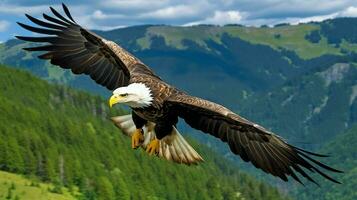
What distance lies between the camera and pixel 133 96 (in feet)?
51.4

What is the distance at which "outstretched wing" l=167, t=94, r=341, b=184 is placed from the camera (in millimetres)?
15333

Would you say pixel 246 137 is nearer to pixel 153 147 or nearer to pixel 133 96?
pixel 153 147

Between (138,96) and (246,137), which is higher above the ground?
(138,96)

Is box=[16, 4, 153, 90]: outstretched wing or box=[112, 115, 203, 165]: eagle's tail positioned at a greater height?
box=[16, 4, 153, 90]: outstretched wing

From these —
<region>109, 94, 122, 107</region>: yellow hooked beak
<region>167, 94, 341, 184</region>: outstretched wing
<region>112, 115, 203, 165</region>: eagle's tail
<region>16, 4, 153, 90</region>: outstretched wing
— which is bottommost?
<region>112, 115, 203, 165</region>: eagle's tail

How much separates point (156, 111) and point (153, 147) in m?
1.87

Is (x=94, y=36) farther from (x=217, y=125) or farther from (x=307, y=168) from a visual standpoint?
(x=307, y=168)

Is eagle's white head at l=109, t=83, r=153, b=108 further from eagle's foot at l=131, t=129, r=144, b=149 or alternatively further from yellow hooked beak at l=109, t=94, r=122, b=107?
eagle's foot at l=131, t=129, r=144, b=149

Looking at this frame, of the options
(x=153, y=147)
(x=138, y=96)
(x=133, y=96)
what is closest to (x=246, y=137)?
(x=153, y=147)

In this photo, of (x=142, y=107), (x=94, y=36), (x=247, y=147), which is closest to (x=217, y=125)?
(x=247, y=147)

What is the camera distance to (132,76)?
59.4 ft

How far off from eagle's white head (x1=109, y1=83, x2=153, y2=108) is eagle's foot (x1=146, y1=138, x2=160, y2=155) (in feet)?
7.41


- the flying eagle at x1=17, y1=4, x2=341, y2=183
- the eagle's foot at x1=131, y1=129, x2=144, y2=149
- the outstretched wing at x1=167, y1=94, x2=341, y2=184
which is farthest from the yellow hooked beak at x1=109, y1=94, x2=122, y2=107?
the eagle's foot at x1=131, y1=129, x2=144, y2=149

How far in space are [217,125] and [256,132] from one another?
1434mm
